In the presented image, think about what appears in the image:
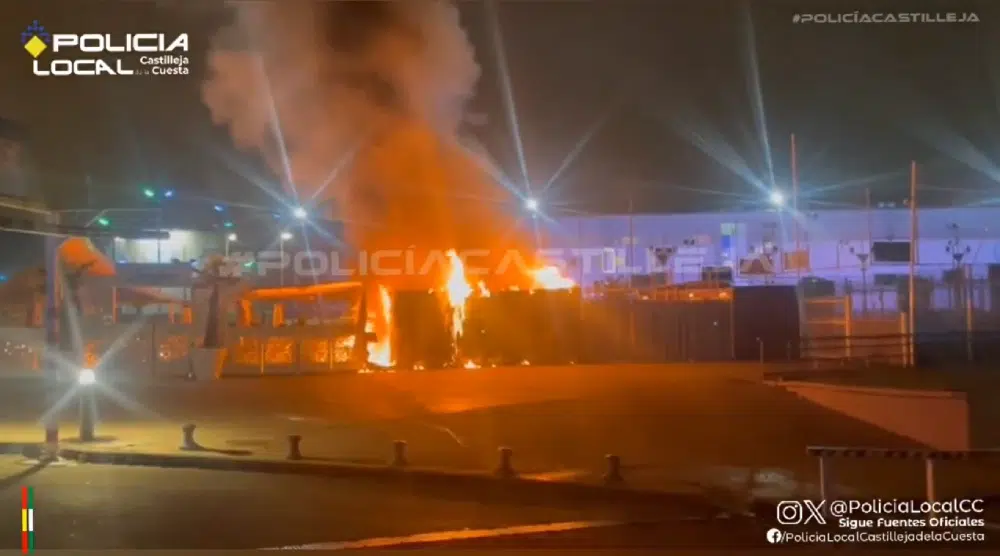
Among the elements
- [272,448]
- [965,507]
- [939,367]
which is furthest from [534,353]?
[965,507]

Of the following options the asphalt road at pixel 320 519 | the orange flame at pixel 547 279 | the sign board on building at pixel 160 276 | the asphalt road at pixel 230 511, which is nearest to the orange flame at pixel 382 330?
the orange flame at pixel 547 279

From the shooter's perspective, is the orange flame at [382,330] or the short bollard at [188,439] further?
the orange flame at [382,330]

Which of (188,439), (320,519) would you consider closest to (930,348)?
(188,439)

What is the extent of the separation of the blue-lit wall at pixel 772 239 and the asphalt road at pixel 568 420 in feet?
40.4

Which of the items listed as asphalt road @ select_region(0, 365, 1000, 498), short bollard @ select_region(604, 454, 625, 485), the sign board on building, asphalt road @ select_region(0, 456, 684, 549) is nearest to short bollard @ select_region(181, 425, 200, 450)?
asphalt road @ select_region(0, 456, 684, 549)

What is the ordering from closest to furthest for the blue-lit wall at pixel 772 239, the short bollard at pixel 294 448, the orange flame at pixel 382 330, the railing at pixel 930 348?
1. the short bollard at pixel 294 448
2. the railing at pixel 930 348
3. the orange flame at pixel 382 330
4. the blue-lit wall at pixel 772 239

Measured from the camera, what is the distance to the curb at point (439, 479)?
10.3m

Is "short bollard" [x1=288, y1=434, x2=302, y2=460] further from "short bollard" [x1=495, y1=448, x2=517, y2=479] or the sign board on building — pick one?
the sign board on building

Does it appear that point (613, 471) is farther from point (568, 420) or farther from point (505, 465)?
point (568, 420)

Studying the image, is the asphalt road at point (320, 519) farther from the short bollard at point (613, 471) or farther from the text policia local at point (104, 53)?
the text policia local at point (104, 53)

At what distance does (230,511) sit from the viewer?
31.9 feet

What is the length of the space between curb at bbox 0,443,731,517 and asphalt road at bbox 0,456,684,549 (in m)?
0.28

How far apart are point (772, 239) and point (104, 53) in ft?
104

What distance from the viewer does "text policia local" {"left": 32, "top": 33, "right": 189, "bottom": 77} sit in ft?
34.4
